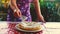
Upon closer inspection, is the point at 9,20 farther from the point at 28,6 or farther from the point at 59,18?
the point at 59,18

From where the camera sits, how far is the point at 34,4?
45.9 inches

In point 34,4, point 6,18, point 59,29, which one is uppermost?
point 34,4

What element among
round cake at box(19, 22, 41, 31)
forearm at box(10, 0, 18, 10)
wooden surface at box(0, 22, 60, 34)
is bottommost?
wooden surface at box(0, 22, 60, 34)

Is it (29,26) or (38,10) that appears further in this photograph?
(38,10)

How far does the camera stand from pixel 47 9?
118 centimetres

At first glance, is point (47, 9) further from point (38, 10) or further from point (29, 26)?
point (29, 26)

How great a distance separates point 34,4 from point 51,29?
0.25 meters

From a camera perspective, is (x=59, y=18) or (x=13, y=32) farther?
(x=59, y=18)

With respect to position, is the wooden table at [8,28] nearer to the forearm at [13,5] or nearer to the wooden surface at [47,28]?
the wooden surface at [47,28]

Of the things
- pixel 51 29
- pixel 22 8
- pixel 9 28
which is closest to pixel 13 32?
pixel 9 28

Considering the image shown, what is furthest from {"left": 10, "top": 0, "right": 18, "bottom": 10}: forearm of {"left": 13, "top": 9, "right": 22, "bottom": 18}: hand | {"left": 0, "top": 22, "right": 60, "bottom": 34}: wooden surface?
{"left": 0, "top": 22, "right": 60, "bottom": 34}: wooden surface

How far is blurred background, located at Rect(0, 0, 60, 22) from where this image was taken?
1171mm

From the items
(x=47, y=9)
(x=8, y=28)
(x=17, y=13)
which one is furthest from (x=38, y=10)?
(x=8, y=28)

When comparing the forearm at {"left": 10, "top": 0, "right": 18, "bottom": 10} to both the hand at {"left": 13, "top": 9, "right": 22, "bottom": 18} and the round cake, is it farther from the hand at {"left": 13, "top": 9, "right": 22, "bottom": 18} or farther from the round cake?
the round cake
